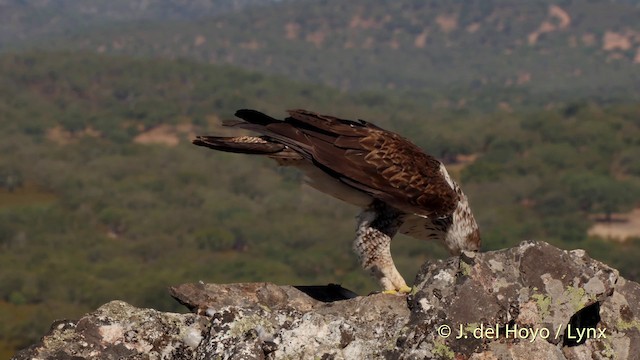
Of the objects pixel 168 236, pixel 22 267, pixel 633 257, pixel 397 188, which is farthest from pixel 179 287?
pixel 168 236

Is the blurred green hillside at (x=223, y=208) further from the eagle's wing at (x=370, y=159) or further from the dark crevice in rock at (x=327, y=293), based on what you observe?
the dark crevice in rock at (x=327, y=293)

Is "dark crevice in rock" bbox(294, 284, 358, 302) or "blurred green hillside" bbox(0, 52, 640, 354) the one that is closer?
"dark crevice in rock" bbox(294, 284, 358, 302)

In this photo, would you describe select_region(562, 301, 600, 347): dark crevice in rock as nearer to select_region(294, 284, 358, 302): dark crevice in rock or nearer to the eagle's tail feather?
select_region(294, 284, 358, 302): dark crevice in rock

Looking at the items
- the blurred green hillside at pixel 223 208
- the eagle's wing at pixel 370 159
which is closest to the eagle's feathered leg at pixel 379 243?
the eagle's wing at pixel 370 159

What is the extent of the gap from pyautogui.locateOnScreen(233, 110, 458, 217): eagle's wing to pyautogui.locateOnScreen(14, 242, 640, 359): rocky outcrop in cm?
243

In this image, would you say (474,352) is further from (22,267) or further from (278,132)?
(22,267)

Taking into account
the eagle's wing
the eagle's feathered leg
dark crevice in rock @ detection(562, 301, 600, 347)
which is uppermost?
the eagle's wing

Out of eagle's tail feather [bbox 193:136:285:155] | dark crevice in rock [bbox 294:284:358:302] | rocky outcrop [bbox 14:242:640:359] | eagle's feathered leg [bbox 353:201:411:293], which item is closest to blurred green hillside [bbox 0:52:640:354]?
eagle's tail feather [bbox 193:136:285:155]

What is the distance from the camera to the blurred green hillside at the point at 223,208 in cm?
9962

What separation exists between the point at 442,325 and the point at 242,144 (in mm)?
3910

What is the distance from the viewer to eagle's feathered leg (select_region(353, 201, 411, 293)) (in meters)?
9.91

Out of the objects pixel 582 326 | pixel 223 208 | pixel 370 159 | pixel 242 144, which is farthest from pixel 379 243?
pixel 223 208

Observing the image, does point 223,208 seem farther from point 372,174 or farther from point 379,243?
point 379,243

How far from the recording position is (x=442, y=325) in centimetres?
719
